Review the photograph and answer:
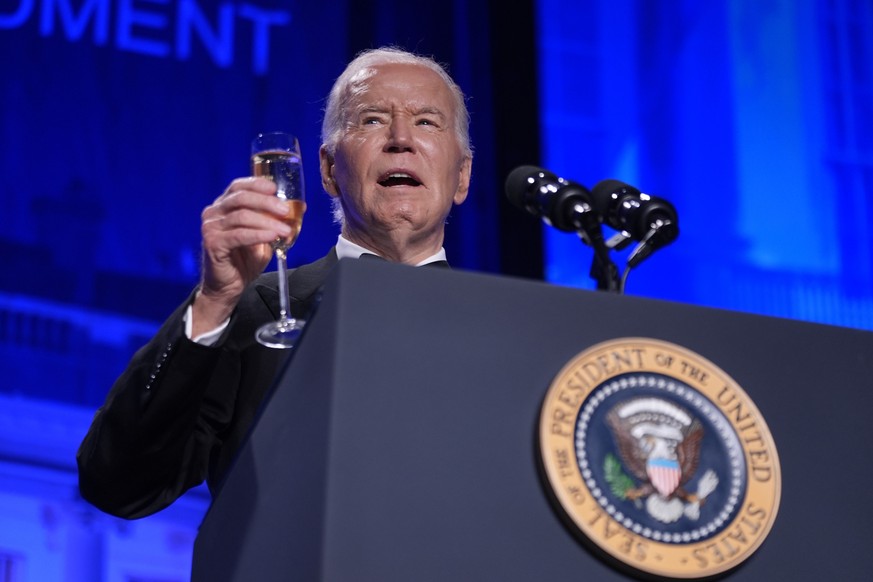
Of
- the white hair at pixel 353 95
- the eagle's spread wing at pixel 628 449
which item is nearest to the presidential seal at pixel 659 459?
the eagle's spread wing at pixel 628 449

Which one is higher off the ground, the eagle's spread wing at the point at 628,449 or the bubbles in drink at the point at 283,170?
the bubbles in drink at the point at 283,170

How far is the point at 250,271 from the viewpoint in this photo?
1417 millimetres

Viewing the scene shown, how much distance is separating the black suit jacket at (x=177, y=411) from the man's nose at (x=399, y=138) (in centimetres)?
26

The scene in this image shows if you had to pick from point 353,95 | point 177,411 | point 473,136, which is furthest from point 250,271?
point 473,136

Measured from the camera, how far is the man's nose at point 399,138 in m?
2.00

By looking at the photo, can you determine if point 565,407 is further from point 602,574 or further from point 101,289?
point 101,289

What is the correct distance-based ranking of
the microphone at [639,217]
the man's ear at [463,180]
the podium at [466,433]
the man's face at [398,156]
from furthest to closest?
the man's ear at [463,180] < the man's face at [398,156] < the microphone at [639,217] < the podium at [466,433]

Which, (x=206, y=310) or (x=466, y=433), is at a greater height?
(x=206, y=310)

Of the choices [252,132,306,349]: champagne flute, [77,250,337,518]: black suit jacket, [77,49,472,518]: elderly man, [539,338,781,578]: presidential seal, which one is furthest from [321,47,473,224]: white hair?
[539,338,781,578]: presidential seal

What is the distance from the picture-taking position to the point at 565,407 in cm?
104

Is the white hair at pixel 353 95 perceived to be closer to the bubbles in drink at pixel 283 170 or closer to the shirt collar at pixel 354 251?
the shirt collar at pixel 354 251

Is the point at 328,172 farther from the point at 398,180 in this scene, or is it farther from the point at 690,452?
the point at 690,452

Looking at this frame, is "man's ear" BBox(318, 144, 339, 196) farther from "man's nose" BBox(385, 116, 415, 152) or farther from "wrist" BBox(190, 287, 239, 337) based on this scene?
"wrist" BBox(190, 287, 239, 337)

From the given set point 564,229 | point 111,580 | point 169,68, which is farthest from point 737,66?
point 564,229
